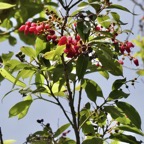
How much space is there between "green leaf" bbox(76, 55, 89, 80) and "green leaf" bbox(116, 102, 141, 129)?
0.37m

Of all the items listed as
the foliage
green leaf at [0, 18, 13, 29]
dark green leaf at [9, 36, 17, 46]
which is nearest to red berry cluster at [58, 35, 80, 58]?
the foliage

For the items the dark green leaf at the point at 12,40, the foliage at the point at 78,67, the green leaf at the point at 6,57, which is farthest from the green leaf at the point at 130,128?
the dark green leaf at the point at 12,40

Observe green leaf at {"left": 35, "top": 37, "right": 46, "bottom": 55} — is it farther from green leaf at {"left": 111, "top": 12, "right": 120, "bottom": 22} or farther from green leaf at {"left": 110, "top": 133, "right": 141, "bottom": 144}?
green leaf at {"left": 110, "top": 133, "right": 141, "bottom": 144}

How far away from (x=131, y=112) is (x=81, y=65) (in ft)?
1.37

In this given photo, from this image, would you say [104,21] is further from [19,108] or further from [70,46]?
[19,108]

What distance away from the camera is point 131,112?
1.91 meters

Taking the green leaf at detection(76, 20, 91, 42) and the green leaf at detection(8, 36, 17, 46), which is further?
the green leaf at detection(8, 36, 17, 46)

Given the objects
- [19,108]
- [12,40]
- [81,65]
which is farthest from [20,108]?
[12,40]

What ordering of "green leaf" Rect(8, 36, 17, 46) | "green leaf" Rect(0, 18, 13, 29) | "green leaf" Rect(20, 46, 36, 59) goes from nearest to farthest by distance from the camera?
"green leaf" Rect(20, 46, 36, 59) < "green leaf" Rect(0, 18, 13, 29) < "green leaf" Rect(8, 36, 17, 46)

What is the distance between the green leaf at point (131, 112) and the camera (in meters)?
1.87

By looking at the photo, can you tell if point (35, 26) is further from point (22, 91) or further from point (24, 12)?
point (24, 12)

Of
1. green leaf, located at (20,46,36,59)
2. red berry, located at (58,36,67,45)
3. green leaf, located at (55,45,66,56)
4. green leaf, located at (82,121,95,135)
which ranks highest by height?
red berry, located at (58,36,67,45)

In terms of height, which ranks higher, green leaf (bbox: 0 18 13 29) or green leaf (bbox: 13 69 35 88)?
green leaf (bbox: 0 18 13 29)

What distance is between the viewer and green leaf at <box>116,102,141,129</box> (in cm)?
187
